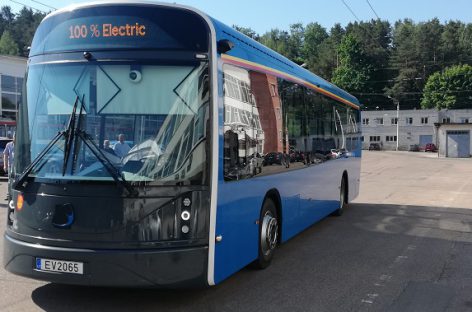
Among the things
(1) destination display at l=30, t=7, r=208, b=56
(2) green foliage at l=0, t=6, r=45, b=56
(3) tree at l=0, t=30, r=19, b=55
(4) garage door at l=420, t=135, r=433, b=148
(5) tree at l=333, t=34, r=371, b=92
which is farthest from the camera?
(5) tree at l=333, t=34, r=371, b=92

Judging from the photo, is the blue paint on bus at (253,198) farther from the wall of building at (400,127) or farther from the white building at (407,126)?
the wall of building at (400,127)

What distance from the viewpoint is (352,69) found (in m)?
120

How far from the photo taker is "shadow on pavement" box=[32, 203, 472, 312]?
207 inches

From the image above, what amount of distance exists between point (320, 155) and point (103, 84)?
18.1 feet

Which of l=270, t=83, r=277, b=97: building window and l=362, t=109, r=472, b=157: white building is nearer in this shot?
l=270, t=83, r=277, b=97: building window

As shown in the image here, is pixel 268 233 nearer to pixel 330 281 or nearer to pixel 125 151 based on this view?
pixel 330 281

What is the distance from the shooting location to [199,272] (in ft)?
15.7

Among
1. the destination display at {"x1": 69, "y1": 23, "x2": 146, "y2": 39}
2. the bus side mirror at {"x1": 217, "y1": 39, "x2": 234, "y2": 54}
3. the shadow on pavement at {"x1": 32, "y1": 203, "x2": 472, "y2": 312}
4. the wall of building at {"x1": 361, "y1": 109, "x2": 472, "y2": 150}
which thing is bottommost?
the shadow on pavement at {"x1": 32, "y1": 203, "x2": 472, "y2": 312}

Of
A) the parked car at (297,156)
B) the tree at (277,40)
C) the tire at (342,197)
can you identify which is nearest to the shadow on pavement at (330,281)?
the parked car at (297,156)

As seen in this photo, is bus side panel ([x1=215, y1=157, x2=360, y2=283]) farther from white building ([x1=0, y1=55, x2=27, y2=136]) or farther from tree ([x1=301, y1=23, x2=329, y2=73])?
tree ([x1=301, y1=23, x2=329, y2=73])

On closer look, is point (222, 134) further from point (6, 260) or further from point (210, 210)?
point (6, 260)

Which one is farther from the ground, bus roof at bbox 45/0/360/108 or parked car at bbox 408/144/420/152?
bus roof at bbox 45/0/360/108

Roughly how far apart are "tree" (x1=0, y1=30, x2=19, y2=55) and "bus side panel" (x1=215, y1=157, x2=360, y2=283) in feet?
357

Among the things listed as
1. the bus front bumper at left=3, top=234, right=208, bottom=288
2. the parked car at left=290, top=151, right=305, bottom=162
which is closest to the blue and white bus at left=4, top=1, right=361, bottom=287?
the bus front bumper at left=3, top=234, right=208, bottom=288
